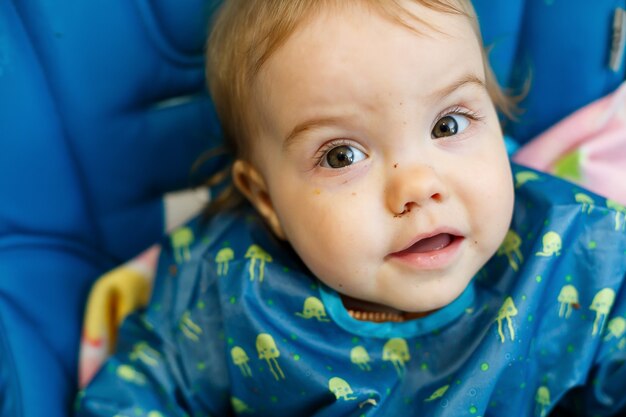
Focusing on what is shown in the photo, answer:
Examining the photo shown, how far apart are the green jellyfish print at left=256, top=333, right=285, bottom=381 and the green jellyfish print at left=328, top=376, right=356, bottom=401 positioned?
2.8 inches

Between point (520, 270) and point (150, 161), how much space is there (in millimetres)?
592

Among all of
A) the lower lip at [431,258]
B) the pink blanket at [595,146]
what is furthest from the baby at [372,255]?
the pink blanket at [595,146]

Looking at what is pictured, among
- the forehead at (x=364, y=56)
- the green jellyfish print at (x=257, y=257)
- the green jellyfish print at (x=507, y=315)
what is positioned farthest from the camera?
the green jellyfish print at (x=257, y=257)

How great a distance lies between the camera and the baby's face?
86 cm

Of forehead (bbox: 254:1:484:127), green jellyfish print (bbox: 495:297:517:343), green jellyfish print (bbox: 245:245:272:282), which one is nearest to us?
forehead (bbox: 254:1:484:127)


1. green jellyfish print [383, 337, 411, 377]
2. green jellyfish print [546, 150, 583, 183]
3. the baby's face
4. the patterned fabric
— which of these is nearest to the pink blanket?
green jellyfish print [546, 150, 583, 183]

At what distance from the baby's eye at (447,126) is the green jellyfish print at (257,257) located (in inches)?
12.6

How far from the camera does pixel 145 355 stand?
113 cm

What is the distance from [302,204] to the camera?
943 mm

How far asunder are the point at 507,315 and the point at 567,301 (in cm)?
12

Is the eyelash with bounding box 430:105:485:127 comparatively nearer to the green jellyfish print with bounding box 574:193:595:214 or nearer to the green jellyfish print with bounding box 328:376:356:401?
the green jellyfish print with bounding box 574:193:595:214

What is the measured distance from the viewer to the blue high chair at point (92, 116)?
110 centimetres

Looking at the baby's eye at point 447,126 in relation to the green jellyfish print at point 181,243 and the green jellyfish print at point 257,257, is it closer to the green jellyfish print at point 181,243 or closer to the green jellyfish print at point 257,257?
the green jellyfish print at point 257,257

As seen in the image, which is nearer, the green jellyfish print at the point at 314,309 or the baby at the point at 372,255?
the baby at the point at 372,255
